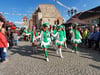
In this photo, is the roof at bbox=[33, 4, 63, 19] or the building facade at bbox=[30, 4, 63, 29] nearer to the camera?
the building facade at bbox=[30, 4, 63, 29]

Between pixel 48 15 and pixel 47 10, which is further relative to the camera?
pixel 47 10

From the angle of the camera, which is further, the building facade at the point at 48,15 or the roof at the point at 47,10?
the roof at the point at 47,10

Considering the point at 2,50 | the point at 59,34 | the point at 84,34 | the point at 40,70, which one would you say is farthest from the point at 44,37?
the point at 84,34

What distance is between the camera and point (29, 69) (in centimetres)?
360

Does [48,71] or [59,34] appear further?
[59,34]

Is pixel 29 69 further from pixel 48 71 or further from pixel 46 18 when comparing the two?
pixel 46 18

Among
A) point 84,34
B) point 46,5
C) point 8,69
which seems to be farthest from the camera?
point 46,5

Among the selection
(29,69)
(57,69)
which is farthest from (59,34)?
(29,69)

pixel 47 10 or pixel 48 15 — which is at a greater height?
pixel 47 10

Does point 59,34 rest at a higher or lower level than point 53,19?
lower

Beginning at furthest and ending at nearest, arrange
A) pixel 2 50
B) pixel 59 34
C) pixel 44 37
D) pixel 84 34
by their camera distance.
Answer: pixel 84 34 < pixel 59 34 < pixel 44 37 < pixel 2 50

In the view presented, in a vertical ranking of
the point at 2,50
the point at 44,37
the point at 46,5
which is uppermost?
the point at 46,5

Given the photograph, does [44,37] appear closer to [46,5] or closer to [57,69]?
[57,69]

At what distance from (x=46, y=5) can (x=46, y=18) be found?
18.6ft
